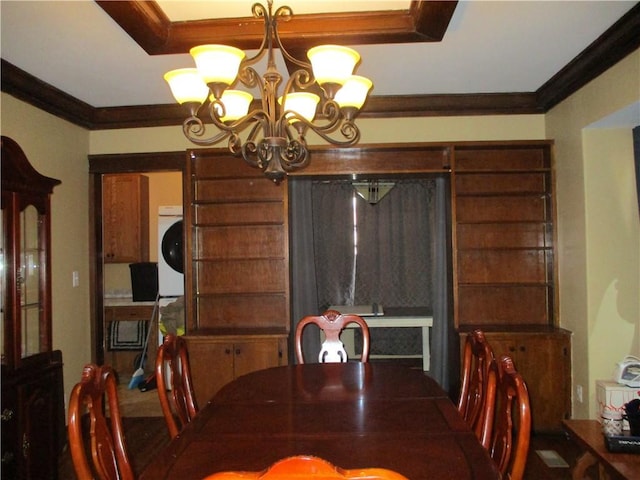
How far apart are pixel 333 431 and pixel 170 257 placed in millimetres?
3693

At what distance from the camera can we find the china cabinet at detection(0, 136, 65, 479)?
2428mm

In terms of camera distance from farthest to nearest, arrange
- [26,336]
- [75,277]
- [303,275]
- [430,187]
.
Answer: [430,187] → [303,275] → [75,277] → [26,336]

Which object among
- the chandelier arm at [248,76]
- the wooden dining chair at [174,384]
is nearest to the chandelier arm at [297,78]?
the chandelier arm at [248,76]

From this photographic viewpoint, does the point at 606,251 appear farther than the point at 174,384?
Yes

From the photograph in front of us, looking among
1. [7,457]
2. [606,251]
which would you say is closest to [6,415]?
[7,457]

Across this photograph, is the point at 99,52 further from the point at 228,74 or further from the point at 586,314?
the point at 586,314

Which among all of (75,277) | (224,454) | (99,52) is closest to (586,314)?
(224,454)

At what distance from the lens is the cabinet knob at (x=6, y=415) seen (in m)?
2.33

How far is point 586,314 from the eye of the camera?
3133 mm

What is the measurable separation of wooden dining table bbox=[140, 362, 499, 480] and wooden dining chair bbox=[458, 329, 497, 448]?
0.09m

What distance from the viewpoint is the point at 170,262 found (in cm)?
486

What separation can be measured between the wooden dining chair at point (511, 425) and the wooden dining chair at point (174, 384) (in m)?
1.15

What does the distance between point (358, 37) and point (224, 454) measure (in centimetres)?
205

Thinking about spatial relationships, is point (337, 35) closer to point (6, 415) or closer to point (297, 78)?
point (297, 78)
